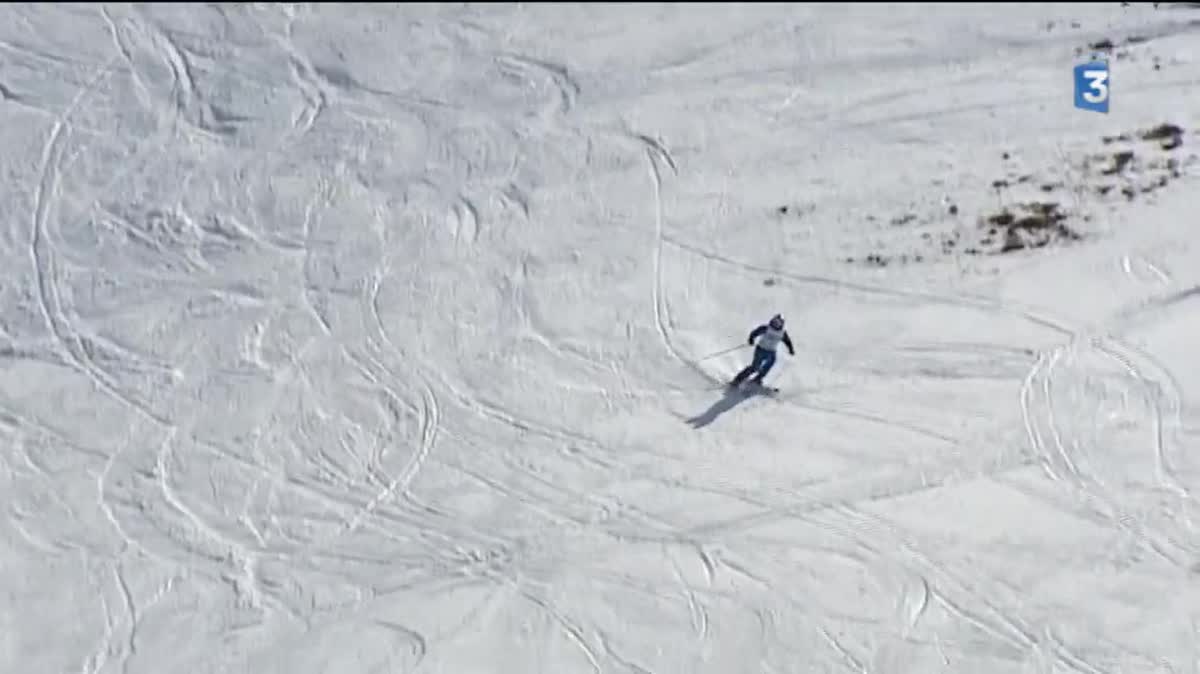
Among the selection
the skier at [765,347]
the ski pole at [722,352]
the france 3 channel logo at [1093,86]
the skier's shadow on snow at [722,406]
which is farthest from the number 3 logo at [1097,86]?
the skier's shadow on snow at [722,406]

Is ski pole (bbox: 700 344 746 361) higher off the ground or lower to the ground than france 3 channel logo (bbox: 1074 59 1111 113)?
lower

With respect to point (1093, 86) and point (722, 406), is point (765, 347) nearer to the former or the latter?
point (722, 406)

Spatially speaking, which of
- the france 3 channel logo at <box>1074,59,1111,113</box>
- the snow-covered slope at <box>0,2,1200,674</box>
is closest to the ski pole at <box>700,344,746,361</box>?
the snow-covered slope at <box>0,2,1200,674</box>

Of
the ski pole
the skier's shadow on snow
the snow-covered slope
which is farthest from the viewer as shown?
the ski pole

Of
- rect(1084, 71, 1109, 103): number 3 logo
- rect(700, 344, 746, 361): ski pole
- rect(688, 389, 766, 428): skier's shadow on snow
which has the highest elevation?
rect(1084, 71, 1109, 103): number 3 logo

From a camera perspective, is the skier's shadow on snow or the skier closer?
the skier

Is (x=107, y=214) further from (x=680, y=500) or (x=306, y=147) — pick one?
(x=680, y=500)

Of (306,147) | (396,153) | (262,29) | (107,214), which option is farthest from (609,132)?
(107,214)

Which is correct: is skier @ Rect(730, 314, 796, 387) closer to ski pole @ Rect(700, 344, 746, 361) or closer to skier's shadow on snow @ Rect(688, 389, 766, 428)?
skier's shadow on snow @ Rect(688, 389, 766, 428)
